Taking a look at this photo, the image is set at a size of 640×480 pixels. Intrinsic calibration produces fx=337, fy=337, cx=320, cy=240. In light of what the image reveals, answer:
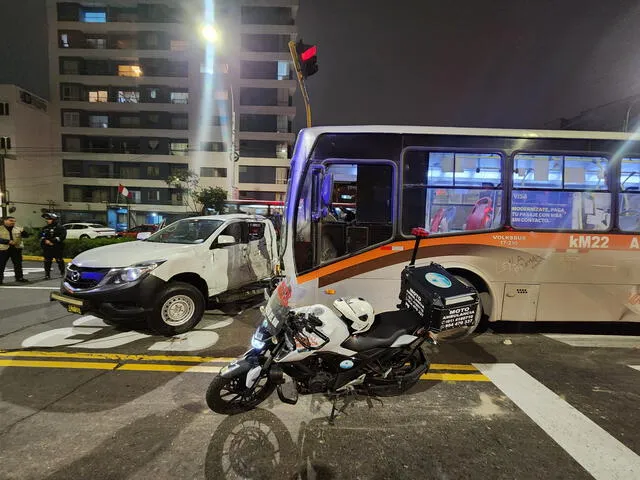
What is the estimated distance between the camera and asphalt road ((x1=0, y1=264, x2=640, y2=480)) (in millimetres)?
2584

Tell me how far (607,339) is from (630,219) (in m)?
1.96

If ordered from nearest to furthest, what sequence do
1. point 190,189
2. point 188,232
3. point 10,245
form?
1. point 188,232
2. point 10,245
3. point 190,189

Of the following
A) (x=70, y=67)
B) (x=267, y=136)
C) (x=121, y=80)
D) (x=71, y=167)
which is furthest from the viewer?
(x=70, y=67)

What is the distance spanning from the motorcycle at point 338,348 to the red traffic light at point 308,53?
5.57m

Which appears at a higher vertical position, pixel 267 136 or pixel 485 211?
pixel 267 136

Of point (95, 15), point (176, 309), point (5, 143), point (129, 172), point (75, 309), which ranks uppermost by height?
point (95, 15)

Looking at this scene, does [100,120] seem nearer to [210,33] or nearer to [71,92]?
[71,92]

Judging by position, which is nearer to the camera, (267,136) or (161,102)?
(267,136)

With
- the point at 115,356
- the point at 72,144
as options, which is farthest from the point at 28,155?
the point at 115,356

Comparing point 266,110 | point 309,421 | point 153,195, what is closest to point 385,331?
point 309,421

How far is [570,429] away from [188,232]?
232 inches

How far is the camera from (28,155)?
38.8 metres

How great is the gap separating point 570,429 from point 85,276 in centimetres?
612

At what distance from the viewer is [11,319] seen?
584 cm
